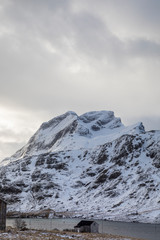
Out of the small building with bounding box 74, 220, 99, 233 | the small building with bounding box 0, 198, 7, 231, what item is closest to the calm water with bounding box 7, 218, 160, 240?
Result: the small building with bounding box 74, 220, 99, 233

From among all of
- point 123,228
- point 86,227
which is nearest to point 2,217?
point 86,227

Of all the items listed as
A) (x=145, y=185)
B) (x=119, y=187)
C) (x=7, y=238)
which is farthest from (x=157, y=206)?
(x=7, y=238)

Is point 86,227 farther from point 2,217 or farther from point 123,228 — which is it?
point 123,228

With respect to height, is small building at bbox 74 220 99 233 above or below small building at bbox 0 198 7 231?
below

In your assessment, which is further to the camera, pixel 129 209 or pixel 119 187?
pixel 119 187

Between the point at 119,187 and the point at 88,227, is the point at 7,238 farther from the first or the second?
the point at 119,187

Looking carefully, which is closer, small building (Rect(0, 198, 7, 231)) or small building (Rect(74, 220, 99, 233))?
small building (Rect(0, 198, 7, 231))

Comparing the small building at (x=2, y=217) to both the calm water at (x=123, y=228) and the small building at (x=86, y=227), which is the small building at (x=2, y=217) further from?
the small building at (x=86, y=227)

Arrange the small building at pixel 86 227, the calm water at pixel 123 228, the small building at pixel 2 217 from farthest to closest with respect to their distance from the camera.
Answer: the calm water at pixel 123 228 → the small building at pixel 86 227 → the small building at pixel 2 217

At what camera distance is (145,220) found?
141 meters

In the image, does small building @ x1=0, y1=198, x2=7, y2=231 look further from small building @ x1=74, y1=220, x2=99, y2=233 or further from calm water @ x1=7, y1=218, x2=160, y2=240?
small building @ x1=74, y1=220, x2=99, y2=233

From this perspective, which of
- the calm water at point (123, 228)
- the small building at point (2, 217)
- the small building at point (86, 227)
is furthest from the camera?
the calm water at point (123, 228)

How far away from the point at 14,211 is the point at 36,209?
13062mm

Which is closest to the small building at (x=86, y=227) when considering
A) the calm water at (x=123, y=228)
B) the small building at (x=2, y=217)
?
the calm water at (x=123, y=228)
